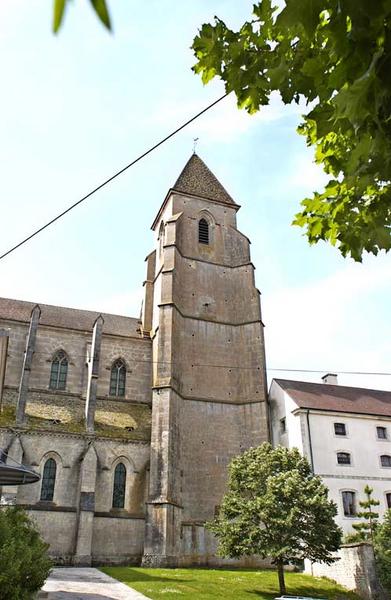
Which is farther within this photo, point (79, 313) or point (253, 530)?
point (79, 313)

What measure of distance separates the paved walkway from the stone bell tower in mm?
6066

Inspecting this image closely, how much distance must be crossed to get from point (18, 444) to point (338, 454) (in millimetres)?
18068

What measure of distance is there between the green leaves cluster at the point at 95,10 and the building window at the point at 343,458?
30437 mm

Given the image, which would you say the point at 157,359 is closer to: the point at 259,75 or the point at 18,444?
the point at 18,444

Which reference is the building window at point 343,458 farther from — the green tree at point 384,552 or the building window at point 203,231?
the building window at point 203,231

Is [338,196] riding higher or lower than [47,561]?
higher

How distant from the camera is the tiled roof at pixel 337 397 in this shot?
30.6 meters

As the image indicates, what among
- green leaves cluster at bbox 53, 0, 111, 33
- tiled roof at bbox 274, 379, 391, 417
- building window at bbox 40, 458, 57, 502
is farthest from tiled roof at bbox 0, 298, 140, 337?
green leaves cluster at bbox 53, 0, 111, 33

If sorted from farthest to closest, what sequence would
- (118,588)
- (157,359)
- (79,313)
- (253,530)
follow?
(79,313), (157,359), (253,530), (118,588)

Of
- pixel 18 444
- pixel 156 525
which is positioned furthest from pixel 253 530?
pixel 18 444

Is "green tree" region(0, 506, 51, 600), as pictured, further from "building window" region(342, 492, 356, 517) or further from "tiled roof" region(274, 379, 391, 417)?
"tiled roof" region(274, 379, 391, 417)

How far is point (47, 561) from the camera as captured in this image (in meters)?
11.4

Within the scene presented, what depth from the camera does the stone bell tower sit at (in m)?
27.2

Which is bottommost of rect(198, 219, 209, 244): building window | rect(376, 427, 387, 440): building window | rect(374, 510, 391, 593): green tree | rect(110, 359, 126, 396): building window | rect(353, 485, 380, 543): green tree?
rect(374, 510, 391, 593): green tree
